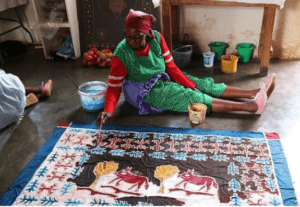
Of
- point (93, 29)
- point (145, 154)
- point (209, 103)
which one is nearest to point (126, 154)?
point (145, 154)

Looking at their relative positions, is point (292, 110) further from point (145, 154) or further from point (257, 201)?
point (145, 154)

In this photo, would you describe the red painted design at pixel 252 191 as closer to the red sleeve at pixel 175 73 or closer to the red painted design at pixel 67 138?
the red sleeve at pixel 175 73

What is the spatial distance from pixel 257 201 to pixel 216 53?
231 cm

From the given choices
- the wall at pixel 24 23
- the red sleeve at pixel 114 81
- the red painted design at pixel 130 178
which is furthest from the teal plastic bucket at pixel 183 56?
the wall at pixel 24 23

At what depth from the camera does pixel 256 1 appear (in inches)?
112

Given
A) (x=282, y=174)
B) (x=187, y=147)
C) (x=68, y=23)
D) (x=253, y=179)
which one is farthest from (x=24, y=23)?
(x=282, y=174)

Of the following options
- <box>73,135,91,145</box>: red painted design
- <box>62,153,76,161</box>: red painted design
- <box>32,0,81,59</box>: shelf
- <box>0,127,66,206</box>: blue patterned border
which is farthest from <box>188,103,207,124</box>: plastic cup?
<box>32,0,81,59</box>: shelf

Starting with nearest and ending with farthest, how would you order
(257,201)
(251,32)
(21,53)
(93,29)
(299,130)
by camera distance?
(257,201) → (299,130) → (251,32) → (93,29) → (21,53)

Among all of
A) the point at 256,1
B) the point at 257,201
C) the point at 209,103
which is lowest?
the point at 257,201

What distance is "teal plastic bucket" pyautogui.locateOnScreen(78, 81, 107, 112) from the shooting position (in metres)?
2.65

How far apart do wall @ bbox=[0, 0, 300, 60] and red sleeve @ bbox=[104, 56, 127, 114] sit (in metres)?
1.75

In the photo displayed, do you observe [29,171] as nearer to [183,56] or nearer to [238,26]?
[183,56]

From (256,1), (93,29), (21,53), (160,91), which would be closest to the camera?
(160,91)

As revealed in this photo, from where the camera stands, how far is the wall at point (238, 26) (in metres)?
3.45
